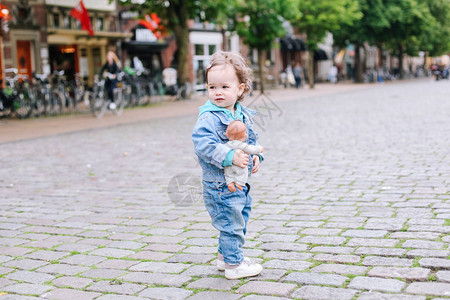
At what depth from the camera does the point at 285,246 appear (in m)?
4.36

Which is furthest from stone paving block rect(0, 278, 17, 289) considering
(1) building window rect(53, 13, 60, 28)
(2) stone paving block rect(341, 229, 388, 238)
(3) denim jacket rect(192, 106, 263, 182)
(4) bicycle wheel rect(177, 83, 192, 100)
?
(1) building window rect(53, 13, 60, 28)

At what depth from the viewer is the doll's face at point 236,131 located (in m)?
3.42

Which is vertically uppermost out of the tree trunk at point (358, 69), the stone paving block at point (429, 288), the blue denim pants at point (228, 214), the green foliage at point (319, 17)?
the green foliage at point (319, 17)

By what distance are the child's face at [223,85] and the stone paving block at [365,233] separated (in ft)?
5.29

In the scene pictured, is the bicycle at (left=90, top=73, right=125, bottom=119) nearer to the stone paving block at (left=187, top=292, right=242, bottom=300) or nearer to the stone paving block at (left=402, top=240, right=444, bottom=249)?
the stone paving block at (left=402, top=240, right=444, bottom=249)

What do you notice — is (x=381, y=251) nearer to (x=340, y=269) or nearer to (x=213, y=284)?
(x=340, y=269)

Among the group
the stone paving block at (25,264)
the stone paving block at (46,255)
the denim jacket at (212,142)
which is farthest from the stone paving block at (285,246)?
the stone paving block at (25,264)

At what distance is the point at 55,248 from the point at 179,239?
91 centimetres

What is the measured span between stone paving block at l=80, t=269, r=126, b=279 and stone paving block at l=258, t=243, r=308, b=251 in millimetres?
1027

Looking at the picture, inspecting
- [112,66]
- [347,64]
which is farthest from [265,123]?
[347,64]

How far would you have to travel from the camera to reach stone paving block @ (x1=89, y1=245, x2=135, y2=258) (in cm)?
436

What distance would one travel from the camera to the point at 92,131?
46.7ft

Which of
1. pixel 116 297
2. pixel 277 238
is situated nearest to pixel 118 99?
pixel 277 238

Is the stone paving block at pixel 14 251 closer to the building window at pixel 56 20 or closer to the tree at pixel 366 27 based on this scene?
the building window at pixel 56 20
